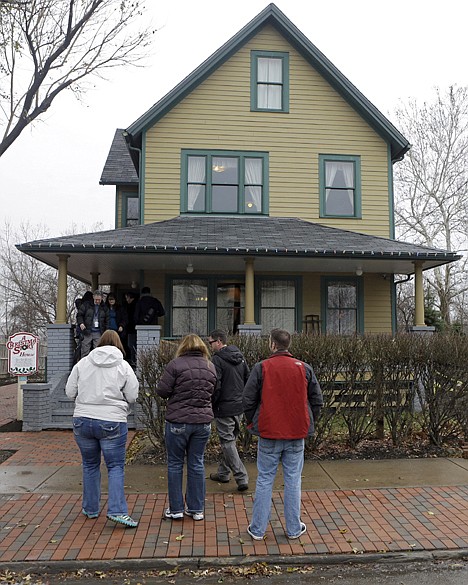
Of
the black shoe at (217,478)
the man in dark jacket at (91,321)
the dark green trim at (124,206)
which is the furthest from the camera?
the dark green trim at (124,206)

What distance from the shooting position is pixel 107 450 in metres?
5.23

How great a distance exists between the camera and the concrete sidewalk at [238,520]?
4684 millimetres

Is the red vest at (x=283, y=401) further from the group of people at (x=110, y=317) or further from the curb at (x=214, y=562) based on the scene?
the group of people at (x=110, y=317)

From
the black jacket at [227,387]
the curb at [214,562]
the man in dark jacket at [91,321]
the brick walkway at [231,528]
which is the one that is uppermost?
the man in dark jacket at [91,321]

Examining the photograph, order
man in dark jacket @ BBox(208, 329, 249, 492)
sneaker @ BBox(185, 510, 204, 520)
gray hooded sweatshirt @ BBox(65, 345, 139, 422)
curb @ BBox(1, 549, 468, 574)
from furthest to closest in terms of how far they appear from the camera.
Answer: man in dark jacket @ BBox(208, 329, 249, 492) → sneaker @ BBox(185, 510, 204, 520) → gray hooded sweatshirt @ BBox(65, 345, 139, 422) → curb @ BBox(1, 549, 468, 574)

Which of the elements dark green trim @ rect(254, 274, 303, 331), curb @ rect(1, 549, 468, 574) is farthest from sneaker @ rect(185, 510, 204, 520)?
dark green trim @ rect(254, 274, 303, 331)

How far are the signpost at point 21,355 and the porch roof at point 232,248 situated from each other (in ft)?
5.83

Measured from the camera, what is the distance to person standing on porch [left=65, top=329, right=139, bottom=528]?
5.21m

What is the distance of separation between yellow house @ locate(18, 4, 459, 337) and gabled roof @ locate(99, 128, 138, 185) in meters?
2.49

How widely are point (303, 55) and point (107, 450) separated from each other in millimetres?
12585

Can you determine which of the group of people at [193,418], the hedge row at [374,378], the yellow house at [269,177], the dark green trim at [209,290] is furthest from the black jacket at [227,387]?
the dark green trim at [209,290]

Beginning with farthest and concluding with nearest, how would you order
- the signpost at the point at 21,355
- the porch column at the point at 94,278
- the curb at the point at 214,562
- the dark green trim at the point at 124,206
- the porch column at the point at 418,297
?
the dark green trim at the point at 124,206
the porch column at the point at 94,278
the porch column at the point at 418,297
the signpost at the point at 21,355
the curb at the point at 214,562

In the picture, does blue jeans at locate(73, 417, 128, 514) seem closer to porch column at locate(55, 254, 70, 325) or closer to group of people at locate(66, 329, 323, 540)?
group of people at locate(66, 329, 323, 540)

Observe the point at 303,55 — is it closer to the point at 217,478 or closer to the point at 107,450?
the point at 217,478
